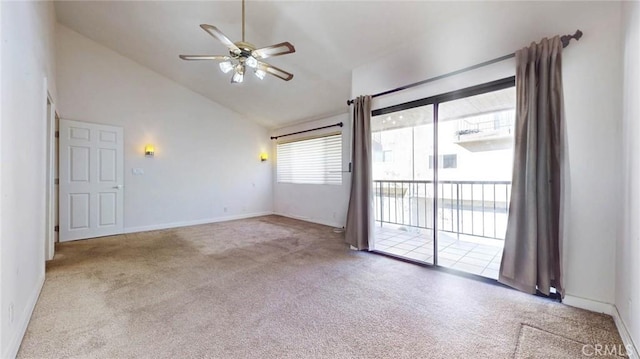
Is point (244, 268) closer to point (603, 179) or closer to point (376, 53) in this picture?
point (376, 53)

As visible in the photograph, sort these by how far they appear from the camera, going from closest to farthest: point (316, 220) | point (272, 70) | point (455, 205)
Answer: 1. point (272, 70)
2. point (455, 205)
3. point (316, 220)

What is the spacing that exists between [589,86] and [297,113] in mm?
4824

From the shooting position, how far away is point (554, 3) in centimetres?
227

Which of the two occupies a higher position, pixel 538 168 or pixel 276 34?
pixel 276 34

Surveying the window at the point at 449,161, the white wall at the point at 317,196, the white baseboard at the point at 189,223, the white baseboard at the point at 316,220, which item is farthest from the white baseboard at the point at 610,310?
the white baseboard at the point at 189,223

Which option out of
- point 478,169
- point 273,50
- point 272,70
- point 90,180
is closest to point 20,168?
point 273,50

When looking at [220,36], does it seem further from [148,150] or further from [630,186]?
[148,150]

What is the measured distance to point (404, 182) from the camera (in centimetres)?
480

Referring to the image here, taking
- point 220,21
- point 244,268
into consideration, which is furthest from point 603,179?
point 220,21

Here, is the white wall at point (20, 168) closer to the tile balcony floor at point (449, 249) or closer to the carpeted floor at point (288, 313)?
the carpeted floor at point (288, 313)

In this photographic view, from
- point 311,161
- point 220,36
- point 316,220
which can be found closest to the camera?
point 220,36

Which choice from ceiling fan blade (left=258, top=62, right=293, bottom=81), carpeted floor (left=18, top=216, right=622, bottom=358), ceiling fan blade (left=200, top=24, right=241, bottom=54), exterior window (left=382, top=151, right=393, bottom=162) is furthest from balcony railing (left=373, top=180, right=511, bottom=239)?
ceiling fan blade (left=200, top=24, right=241, bottom=54)

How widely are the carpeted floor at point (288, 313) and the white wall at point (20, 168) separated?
9.6 inches

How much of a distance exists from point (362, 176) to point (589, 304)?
260cm
